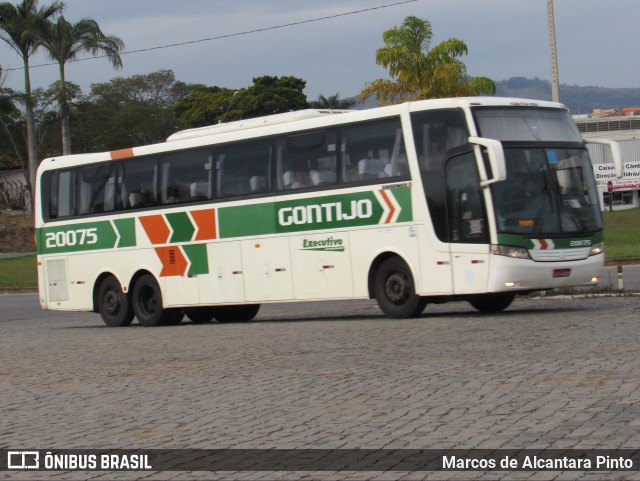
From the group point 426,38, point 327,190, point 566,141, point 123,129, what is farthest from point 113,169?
point 123,129

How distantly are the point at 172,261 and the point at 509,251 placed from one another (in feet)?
25.3

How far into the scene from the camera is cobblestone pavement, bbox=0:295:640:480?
318 inches

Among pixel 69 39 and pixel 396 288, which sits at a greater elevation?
pixel 69 39

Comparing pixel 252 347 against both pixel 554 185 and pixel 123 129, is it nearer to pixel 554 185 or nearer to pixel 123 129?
pixel 554 185

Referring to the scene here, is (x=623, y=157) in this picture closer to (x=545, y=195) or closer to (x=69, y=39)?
(x=69, y=39)

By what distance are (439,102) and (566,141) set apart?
87.3 inches

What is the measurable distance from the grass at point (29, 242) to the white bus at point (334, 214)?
20.7 m

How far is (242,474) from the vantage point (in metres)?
7.14

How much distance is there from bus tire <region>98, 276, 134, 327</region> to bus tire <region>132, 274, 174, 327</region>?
0.24 metres

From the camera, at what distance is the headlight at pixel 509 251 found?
17797 millimetres

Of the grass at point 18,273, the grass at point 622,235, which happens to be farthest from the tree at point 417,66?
the grass at point 18,273

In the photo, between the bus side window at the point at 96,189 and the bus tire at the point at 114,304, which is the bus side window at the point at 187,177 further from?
the bus tire at the point at 114,304

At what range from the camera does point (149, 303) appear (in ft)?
77.6

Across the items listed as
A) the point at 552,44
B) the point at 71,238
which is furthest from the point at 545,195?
the point at 552,44
